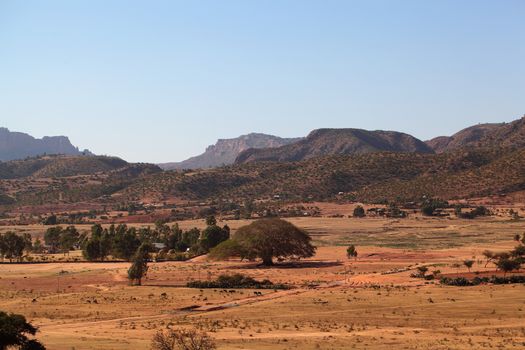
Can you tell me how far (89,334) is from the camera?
1626 inches

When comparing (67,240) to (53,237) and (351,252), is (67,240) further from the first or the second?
(351,252)

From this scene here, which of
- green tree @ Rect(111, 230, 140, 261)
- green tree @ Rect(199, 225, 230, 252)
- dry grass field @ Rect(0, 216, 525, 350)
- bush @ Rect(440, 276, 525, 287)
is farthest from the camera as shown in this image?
green tree @ Rect(199, 225, 230, 252)

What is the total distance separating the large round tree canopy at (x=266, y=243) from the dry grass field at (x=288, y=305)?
170 centimetres

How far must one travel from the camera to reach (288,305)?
5191cm

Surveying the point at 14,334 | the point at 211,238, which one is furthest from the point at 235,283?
the point at 14,334

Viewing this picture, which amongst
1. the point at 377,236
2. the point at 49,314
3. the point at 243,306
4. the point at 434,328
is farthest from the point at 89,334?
the point at 377,236

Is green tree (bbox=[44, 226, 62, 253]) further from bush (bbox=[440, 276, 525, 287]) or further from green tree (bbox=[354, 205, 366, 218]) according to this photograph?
bush (bbox=[440, 276, 525, 287])

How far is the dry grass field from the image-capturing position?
39.2 m

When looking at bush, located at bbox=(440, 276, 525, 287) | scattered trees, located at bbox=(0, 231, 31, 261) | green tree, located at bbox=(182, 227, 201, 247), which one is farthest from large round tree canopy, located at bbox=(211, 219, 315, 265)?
scattered trees, located at bbox=(0, 231, 31, 261)

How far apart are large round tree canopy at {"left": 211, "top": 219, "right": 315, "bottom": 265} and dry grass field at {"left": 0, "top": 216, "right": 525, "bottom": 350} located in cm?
170

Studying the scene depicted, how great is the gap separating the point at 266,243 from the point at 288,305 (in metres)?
29.6

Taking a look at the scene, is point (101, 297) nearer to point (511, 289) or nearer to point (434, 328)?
point (434, 328)

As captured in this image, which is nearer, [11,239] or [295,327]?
[295,327]

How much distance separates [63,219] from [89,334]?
143072 millimetres
